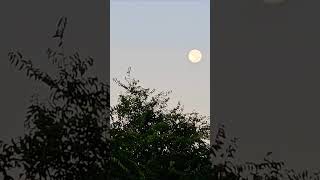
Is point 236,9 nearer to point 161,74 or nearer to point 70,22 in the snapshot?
point 70,22

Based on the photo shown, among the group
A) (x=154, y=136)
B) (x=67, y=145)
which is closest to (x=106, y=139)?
(x=67, y=145)

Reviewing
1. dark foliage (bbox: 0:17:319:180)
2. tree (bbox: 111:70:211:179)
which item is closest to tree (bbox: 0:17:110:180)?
dark foliage (bbox: 0:17:319:180)

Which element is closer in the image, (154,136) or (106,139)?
(106,139)

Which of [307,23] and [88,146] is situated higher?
[307,23]

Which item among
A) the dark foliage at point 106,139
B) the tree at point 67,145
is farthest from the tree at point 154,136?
the tree at point 67,145

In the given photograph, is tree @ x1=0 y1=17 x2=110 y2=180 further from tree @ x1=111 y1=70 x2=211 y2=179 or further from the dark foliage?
tree @ x1=111 y1=70 x2=211 y2=179

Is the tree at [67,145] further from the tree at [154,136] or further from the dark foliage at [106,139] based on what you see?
the tree at [154,136]

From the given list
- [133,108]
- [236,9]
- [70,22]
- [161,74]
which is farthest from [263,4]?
[133,108]

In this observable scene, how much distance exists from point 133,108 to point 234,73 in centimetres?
394

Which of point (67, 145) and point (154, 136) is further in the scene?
point (154, 136)

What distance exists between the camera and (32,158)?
2846mm

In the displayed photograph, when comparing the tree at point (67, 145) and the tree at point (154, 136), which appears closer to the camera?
the tree at point (67, 145)

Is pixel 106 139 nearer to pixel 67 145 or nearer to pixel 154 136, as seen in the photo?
pixel 67 145

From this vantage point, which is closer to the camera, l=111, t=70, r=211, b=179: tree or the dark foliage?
the dark foliage
